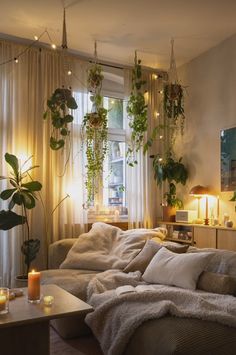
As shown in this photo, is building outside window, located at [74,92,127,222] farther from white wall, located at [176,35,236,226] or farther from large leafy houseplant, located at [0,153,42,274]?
large leafy houseplant, located at [0,153,42,274]

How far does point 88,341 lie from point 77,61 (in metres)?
3.61

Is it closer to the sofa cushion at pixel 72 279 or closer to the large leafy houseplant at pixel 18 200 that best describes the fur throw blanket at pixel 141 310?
the sofa cushion at pixel 72 279

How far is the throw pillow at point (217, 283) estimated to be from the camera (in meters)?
2.71

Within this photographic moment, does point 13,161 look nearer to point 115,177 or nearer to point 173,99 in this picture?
point 115,177

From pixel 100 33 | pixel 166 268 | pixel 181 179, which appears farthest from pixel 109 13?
pixel 166 268

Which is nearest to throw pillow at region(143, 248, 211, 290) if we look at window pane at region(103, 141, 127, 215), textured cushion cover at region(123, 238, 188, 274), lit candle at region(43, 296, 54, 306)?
textured cushion cover at region(123, 238, 188, 274)

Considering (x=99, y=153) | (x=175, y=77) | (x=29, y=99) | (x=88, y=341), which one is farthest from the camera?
(x=175, y=77)

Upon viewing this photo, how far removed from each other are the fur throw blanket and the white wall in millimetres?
2031

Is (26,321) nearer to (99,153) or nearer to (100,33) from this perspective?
(99,153)

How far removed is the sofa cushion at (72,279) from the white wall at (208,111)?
1981mm

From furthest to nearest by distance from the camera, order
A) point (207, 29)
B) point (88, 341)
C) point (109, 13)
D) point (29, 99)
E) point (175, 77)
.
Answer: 1. point (175, 77)
2. point (29, 99)
3. point (207, 29)
4. point (109, 13)
5. point (88, 341)

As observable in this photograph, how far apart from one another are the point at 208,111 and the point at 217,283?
8.80ft

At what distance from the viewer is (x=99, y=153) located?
4.79 m

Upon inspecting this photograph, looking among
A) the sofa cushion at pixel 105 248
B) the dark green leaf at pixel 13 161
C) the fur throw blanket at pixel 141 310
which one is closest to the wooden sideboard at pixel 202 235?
the sofa cushion at pixel 105 248
